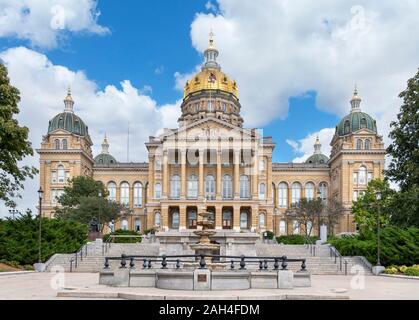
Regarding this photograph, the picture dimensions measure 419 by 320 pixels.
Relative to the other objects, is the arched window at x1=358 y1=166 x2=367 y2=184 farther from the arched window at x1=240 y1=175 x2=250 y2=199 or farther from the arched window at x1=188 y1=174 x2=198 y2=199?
the arched window at x1=188 y1=174 x2=198 y2=199

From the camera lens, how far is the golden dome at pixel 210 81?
311ft

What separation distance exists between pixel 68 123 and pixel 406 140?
59201 mm

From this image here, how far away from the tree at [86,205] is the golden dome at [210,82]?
103ft

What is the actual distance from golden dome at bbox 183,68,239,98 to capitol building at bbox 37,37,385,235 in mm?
263

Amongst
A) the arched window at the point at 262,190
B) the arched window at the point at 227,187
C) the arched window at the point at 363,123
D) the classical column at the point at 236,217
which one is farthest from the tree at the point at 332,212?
the arched window at the point at 363,123

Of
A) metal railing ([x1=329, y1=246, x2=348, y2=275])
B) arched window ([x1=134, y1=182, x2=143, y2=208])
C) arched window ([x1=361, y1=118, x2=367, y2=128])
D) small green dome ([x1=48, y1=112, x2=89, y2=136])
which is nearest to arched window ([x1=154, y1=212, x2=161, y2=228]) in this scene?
arched window ([x1=134, y1=182, x2=143, y2=208])

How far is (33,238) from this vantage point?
36000 mm

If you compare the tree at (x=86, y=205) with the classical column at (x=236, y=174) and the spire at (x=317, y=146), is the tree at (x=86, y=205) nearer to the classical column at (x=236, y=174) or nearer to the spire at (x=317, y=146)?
the classical column at (x=236, y=174)

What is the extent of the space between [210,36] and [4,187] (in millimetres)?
73725

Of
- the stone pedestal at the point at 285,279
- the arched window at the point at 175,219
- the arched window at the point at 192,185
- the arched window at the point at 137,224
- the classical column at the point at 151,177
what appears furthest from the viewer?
the arched window at the point at 137,224

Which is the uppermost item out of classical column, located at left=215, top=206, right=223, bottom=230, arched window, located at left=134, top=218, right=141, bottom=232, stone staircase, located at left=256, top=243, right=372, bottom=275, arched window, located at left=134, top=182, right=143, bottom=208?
arched window, located at left=134, top=182, right=143, bottom=208

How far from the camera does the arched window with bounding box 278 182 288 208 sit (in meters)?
88.1

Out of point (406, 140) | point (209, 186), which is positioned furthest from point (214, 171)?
point (406, 140)

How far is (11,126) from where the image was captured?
34125 millimetres
